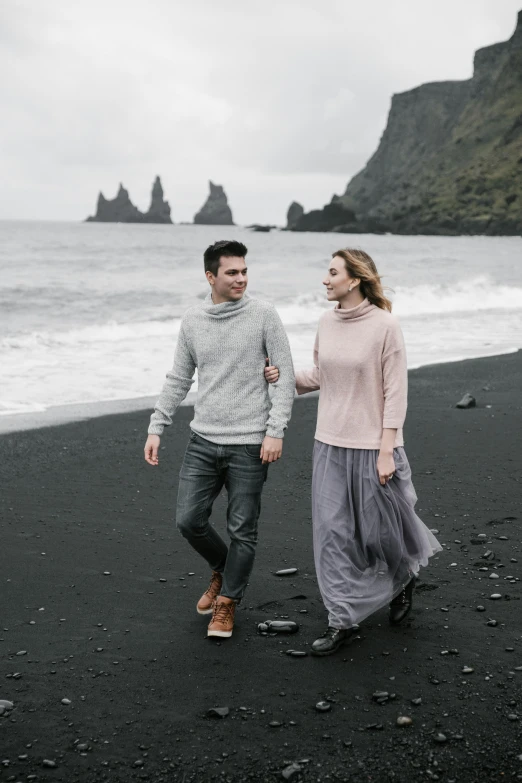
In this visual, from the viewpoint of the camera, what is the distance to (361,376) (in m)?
3.82

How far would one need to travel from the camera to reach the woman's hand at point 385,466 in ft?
12.4

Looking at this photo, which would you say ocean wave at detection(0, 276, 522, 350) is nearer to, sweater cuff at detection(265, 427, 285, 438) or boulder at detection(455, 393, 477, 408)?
boulder at detection(455, 393, 477, 408)

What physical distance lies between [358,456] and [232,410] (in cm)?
63

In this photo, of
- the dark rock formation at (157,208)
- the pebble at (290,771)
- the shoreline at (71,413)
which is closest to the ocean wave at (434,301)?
the shoreline at (71,413)

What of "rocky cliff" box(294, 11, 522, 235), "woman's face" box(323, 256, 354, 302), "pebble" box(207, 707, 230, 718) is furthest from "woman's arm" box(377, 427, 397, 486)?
"rocky cliff" box(294, 11, 522, 235)

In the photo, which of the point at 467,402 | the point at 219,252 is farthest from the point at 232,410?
the point at 467,402

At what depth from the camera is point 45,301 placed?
2552 cm

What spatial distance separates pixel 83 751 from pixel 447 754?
1320mm

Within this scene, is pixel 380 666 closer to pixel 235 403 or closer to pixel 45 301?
pixel 235 403

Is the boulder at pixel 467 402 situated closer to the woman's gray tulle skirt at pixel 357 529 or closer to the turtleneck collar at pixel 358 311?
the woman's gray tulle skirt at pixel 357 529

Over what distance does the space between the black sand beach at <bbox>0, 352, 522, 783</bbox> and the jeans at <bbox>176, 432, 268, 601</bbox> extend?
1.13 ft

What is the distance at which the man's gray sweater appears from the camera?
386cm

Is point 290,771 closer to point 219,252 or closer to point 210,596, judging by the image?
point 210,596

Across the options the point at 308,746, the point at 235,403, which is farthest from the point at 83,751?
the point at 235,403
